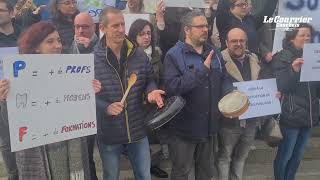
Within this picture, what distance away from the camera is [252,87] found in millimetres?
4023

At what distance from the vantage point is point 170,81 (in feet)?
11.9

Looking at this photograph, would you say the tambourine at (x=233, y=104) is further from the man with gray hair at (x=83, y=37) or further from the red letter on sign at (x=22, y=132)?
the red letter on sign at (x=22, y=132)

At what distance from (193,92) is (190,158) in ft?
1.78

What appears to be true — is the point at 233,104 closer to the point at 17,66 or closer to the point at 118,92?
the point at 118,92

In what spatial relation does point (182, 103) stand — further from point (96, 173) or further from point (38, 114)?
point (96, 173)

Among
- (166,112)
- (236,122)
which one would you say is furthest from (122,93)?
(236,122)

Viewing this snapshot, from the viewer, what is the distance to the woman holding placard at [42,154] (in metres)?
2.91

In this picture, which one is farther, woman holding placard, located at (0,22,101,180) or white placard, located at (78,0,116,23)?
white placard, located at (78,0,116,23)

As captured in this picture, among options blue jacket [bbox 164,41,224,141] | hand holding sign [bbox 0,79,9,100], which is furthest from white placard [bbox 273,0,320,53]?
hand holding sign [bbox 0,79,9,100]

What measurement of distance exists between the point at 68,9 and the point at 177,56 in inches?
45.5

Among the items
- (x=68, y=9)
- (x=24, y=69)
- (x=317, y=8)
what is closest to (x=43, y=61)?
(x=24, y=69)

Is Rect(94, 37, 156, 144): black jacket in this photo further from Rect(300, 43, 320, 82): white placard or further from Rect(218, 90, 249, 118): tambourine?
Rect(300, 43, 320, 82): white placard

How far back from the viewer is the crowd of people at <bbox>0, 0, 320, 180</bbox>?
3.40 m

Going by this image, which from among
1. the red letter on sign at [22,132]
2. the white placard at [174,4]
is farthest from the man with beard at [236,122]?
the red letter on sign at [22,132]
